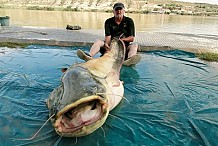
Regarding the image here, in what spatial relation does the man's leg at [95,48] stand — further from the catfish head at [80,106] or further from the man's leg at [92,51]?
the catfish head at [80,106]

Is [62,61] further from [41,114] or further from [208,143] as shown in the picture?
[208,143]

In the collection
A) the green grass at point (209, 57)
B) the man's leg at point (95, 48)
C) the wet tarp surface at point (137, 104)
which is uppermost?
the man's leg at point (95, 48)

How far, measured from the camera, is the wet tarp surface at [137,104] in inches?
94.0

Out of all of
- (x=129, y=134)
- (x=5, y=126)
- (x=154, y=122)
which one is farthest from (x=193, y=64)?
(x=5, y=126)

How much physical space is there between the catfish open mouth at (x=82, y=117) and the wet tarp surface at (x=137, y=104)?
11.8 inches

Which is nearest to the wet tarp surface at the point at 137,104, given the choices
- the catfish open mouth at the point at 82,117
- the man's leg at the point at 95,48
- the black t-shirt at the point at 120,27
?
the catfish open mouth at the point at 82,117

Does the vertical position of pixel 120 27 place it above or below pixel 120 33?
above

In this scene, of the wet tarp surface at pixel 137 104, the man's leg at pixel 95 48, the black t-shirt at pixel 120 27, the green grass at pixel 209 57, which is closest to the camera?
the wet tarp surface at pixel 137 104

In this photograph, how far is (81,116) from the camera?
2006 mm

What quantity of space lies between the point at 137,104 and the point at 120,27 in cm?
243

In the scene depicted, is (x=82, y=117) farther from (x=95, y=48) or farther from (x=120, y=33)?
(x=120, y=33)

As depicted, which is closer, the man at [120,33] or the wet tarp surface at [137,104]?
the wet tarp surface at [137,104]

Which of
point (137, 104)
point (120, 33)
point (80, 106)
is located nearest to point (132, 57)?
point (120, 33)

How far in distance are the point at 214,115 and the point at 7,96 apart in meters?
2.87
